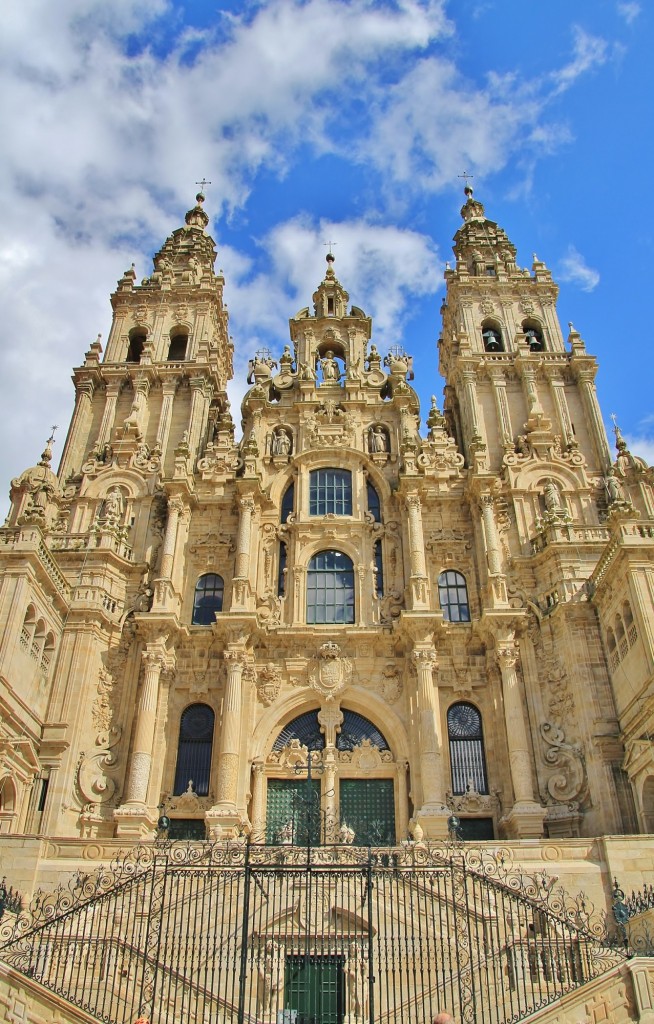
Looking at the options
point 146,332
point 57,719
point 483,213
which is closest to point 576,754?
point 57,719

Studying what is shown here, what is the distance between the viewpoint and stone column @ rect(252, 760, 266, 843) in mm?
23594

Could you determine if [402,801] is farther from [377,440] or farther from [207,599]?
[377,440]

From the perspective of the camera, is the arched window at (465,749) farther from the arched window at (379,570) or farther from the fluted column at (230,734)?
the fluted column at (230,734)

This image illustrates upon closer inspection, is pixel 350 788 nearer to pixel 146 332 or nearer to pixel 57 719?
A: pixel 57 719

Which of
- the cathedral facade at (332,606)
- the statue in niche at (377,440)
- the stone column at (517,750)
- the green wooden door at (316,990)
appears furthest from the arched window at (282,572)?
the green wooden door at (316,990)

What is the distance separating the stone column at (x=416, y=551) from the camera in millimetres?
26250

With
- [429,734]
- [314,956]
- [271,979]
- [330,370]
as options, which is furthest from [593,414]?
[271,979]

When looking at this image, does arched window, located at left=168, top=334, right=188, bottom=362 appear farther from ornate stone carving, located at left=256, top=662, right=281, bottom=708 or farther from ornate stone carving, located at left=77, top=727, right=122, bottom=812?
ornate stone carving, located at left=77, top=727, right=122, bottom=812

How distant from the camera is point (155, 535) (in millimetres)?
29078

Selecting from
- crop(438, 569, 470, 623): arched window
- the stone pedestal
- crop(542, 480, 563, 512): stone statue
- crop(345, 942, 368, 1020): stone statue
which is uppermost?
crop(542, 480, 563, 512): stone statue

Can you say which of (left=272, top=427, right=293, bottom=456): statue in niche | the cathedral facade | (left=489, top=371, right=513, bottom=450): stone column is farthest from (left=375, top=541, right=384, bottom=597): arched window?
(left=489, top=371, right=513, bottom=450): stone column

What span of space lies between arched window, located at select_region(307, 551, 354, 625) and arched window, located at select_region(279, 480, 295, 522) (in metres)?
2.15

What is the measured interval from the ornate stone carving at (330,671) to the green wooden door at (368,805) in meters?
2.73

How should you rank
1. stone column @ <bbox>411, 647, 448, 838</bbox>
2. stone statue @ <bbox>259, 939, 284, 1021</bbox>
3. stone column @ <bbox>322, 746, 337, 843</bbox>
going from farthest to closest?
stone column @ <bbox>322, 746, 337, 843</bbox> < stone column @ <bbox>411, 647, 448, 838</bbox> < stone statue @ <bbox>259, 939, 284, 1021</bbox>
